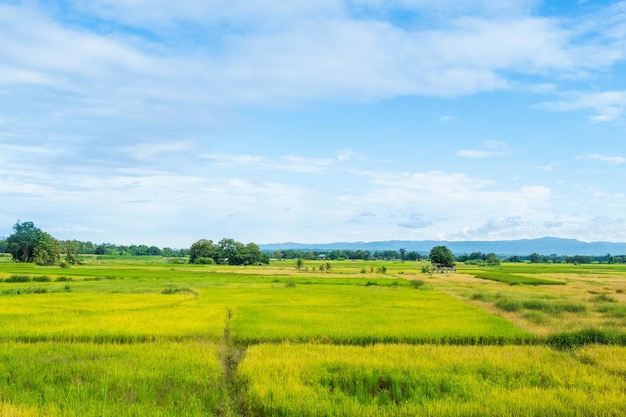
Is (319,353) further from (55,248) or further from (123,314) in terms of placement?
(55,248)

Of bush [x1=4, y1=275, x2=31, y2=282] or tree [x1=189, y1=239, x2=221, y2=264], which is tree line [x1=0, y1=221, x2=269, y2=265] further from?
bush [x1=4, y1=275, x2=31, y2=282]

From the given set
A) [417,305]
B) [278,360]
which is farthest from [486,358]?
[417,305]

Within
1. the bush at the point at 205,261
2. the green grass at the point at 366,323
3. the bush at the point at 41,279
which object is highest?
the green grass at the point at 366,323

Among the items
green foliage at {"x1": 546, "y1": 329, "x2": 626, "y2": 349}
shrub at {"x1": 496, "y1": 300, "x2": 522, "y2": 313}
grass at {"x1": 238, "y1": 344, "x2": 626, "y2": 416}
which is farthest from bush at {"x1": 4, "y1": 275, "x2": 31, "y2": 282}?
green foliage at {"x1": 546, "y1": 329, "x2": 626, "y2": 349}

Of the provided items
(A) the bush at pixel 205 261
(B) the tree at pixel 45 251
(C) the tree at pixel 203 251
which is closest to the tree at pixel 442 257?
(A) the bush at pixel 205 261

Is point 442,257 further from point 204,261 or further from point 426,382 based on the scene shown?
point 426,382

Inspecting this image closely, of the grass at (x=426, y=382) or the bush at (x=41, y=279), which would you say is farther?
the bush at (x=41, y=279)

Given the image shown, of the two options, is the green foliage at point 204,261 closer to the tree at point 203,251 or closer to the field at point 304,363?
the tree at point 203,251

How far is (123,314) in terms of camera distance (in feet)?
52.7

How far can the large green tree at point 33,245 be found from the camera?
72162 millimetres

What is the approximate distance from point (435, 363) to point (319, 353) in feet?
8.26

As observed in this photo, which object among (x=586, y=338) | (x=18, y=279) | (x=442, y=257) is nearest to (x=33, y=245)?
(x=18, y=279)

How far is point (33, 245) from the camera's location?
76.8 m

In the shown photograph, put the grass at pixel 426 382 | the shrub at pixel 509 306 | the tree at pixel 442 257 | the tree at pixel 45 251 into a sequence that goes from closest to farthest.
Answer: the grass at pixel 426 382, the shrub at pixel 509 306, the tree at pixel 45 251, the tree at pixel 442 257
